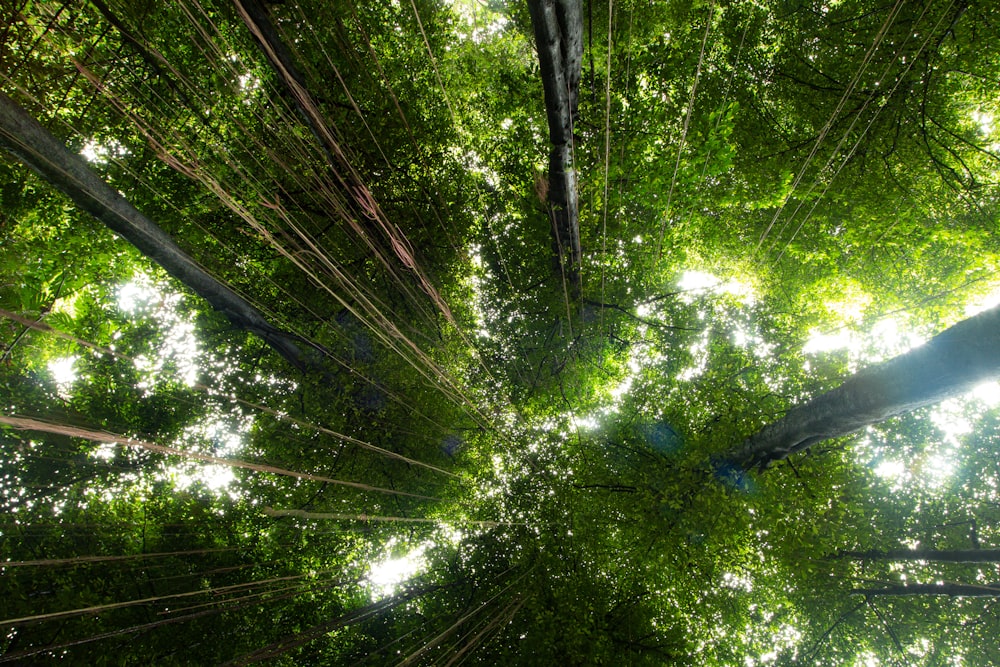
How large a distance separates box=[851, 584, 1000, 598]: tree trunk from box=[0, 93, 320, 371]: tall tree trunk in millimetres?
11242

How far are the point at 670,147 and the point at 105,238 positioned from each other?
8383 mm

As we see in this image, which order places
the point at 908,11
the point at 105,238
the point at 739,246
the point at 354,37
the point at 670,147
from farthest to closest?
1. the point at 739,246
2. the point at 105,238
3. the point at 354,37
4. the point at 670,147
5. the point at 908,11

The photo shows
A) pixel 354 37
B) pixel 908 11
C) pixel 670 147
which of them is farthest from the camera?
pixel 354 37

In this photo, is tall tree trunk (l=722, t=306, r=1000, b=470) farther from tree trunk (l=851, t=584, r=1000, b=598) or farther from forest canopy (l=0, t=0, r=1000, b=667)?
tree trunk (l=851, t=584, r=1000, b=598)

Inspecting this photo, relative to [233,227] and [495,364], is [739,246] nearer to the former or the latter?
[495,364]

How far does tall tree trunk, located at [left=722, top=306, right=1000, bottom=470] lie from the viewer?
260 centimetres

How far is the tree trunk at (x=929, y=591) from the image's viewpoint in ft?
20.4

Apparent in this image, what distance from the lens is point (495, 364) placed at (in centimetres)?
818

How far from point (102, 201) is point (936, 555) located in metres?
12.5

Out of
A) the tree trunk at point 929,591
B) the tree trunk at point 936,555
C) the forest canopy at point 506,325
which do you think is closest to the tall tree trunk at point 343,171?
the forest canopy at point 506,325

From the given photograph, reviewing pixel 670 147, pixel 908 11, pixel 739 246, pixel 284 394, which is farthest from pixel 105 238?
pixel 908 11

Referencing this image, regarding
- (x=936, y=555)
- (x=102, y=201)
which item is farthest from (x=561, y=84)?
(x=936, y=555)

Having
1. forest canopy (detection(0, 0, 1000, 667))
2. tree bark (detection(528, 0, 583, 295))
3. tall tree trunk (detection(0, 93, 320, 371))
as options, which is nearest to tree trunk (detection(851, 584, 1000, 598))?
forest canopy (detection(0, 0, 1000, 667))

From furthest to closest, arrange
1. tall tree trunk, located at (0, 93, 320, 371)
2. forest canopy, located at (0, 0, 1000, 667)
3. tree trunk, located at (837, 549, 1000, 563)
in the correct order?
tree trunk, located at (837, 549, 1000, 563) < forest canopy, located at (0, 0, 1000, 667) < tall tree trunk, located at (0, 93, 320, 371)
